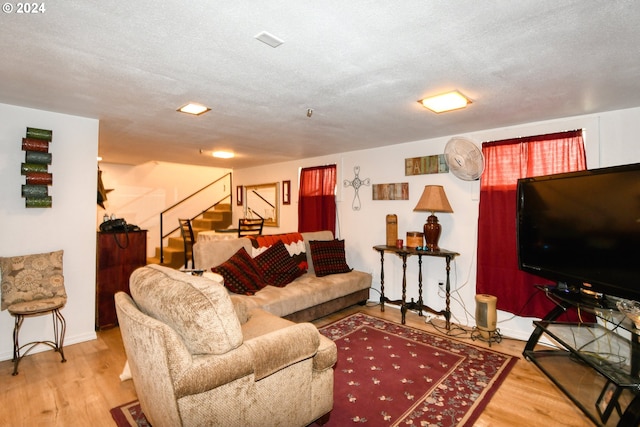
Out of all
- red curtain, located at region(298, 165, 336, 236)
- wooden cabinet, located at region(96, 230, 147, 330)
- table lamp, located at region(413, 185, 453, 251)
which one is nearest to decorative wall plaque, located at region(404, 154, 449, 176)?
table lamp, located at region(413, 185, 453, 251)

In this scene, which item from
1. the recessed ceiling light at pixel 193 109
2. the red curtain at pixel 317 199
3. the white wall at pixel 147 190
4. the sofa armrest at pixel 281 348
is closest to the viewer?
the sofa armrest at pixel 281 348

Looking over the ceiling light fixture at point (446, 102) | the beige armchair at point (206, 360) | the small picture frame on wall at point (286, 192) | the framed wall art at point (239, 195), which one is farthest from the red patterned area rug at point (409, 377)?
the framed wall art at point (239, 195)

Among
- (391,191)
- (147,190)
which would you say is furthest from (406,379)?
(147,190)

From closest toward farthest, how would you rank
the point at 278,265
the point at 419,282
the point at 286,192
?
the point at 278,265, the point at 419,282, the point at 286,192

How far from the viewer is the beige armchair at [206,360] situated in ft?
4.44

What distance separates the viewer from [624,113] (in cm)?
275

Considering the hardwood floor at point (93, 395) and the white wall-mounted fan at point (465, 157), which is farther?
the white wall-mounted fan at point (465, 157)

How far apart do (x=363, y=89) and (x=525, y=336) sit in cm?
299

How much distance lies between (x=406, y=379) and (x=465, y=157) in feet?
7.15

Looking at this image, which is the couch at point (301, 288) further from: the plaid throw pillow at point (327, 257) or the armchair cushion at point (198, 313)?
the armchair cushion at point (198, 313)

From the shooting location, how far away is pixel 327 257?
4223 mm

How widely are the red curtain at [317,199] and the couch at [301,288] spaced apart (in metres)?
0.72

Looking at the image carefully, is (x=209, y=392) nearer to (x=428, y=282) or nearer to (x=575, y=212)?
(x=575, y=212)

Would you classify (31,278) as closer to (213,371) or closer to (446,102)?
(213,371)
